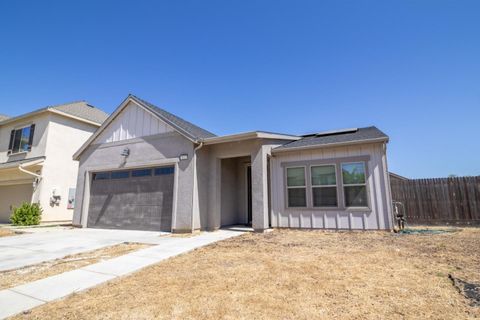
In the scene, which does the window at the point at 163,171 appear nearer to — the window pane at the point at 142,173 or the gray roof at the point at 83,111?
the window pane at the point at 142,173

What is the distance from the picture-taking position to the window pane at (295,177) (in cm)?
954

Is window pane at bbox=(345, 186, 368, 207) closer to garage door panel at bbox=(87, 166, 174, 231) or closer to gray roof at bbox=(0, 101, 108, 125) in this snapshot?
garage door panel at bbox=(87, 166, 174, 231)

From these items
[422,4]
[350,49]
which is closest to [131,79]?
→ [350,49]

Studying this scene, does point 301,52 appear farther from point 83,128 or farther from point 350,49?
point 83,128

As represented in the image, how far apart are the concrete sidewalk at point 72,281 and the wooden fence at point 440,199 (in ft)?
33.7

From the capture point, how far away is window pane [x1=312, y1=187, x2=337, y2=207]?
351 inches

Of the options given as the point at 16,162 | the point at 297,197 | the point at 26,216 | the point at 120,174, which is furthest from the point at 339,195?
the point at 16,162

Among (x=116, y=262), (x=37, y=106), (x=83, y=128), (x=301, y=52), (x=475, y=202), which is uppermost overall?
(x=301, y=52)

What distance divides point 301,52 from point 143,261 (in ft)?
35.3

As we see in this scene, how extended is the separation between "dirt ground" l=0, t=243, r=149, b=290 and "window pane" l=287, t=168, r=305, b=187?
19.2ft

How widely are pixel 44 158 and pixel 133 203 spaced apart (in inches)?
303

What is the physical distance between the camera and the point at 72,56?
38.5 ft

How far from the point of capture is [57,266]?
16.0ft

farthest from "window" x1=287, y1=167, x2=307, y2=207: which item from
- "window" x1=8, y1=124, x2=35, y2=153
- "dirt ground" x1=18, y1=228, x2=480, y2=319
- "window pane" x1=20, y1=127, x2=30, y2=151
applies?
"window pane" x1=20, y1=127, x2=30, y2=151
